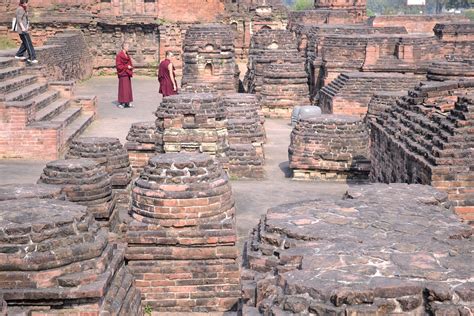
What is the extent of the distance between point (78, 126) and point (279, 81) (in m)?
5.84

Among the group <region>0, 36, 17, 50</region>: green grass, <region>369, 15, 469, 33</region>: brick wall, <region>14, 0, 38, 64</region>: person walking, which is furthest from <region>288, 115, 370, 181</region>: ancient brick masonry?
<region>369, 15, 469, 33</region>: brick wall

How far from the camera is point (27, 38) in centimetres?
1364

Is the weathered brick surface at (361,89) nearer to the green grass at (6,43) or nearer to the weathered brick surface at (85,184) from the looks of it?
the weathered brick surface at (85,184)

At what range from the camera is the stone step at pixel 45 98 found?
12422 millimetres

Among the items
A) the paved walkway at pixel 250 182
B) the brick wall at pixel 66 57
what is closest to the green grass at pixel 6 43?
the brick wall at pixel 66 57

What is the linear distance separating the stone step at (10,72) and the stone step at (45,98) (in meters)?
0.58

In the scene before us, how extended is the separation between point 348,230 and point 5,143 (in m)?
7.27

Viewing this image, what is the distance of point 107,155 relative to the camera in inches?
332

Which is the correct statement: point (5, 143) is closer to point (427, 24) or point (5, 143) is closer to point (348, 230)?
point (348, 230)

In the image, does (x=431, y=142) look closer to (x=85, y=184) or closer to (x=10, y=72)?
(x=85, y=184)

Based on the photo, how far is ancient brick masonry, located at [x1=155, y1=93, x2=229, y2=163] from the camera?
336 inches

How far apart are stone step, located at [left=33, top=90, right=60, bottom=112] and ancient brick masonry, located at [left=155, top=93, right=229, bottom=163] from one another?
4419 millimetres

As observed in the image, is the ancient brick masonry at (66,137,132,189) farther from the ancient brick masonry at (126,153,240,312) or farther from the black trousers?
the black trousers

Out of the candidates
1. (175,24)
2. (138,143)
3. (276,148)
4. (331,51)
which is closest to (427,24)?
(175,24)
